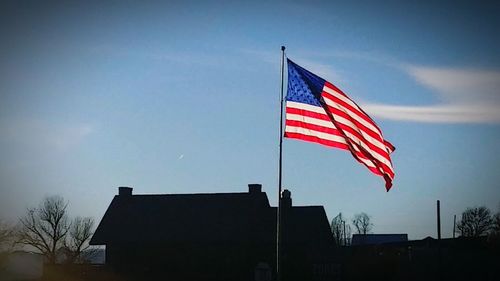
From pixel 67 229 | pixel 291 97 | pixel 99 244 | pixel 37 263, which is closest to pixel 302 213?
pixel 99 244

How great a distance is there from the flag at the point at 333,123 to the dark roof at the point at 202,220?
1280 inches

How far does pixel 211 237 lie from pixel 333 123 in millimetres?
34509

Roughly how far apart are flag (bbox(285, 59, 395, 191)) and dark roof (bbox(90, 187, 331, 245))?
3251 centimetres

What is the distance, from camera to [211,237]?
51531 mm

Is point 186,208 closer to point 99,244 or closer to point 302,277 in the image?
point 99,244

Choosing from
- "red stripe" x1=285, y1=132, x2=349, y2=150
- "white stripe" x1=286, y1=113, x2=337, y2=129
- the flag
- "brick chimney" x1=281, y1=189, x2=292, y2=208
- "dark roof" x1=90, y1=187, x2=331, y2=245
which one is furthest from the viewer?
"brick chimney" x1=281, y1=189, x2=292, y2=208

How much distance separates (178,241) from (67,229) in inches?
1106

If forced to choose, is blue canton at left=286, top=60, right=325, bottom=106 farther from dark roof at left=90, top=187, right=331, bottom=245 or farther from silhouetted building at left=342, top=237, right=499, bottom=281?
dark roof at left=90, top=187, right=331, bottom=245

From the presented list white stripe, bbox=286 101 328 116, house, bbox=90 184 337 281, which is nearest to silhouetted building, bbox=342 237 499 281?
house, bbox=90 184 337 281

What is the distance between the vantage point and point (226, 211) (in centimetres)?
5412

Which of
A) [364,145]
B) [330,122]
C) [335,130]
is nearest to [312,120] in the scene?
[330,122]

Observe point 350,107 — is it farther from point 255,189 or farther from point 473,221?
point 473,221

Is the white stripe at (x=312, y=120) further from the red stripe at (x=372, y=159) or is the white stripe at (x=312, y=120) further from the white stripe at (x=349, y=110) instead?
the red stripe at (x=372, y=159)

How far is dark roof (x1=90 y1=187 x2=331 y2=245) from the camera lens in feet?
170
